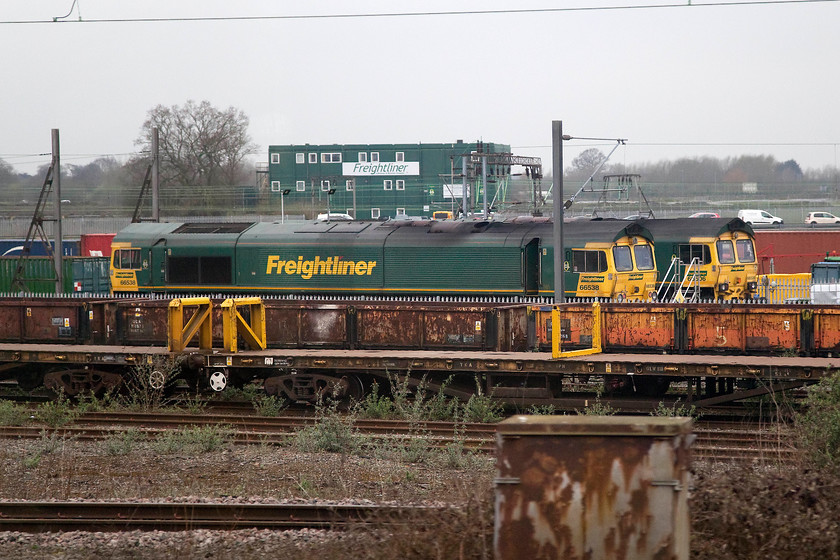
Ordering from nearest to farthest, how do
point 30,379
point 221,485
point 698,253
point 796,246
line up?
1. point 221,485
2. point 30,379
3. point 698,253
4. point 796,246

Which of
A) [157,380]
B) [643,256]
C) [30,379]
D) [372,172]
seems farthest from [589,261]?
[372,172]

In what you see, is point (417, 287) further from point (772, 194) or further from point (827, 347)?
point (772, 194)

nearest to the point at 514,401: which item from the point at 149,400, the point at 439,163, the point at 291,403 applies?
the point at 291,403

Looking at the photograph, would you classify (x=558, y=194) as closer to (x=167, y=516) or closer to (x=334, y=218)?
(x=167, y=516)

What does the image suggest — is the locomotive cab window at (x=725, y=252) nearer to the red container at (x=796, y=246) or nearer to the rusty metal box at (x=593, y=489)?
the red container at (x=796, y=246)

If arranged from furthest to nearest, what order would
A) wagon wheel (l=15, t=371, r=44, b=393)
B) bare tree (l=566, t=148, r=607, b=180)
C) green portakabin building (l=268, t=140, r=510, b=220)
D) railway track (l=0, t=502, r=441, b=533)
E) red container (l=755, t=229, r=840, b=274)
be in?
bare tree (l=566, t=148, r=607, b=180), green portakabin building (l=268, t=140, r=510, b=220), red container (l=755, t=229, r=840, b=274), wagon wheel (l=15, t=371, r=44, b=393), railway track (l=0, t=502, r=441, b=533)

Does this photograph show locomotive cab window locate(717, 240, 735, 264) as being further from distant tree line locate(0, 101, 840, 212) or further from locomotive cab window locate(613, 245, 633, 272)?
distant tree line locate(0, 101, 840, 212)

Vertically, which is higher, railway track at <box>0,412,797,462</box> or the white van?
the white van

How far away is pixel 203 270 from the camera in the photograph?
87.7ft

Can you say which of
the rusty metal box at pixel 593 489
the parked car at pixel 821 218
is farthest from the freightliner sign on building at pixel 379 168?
the rusty metal box at pixel 593 489

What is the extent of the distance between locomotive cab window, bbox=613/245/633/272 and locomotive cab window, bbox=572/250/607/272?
15.1 inches

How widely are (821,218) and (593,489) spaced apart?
61752 millimetres

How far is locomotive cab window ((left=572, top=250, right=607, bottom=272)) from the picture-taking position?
75.6ft

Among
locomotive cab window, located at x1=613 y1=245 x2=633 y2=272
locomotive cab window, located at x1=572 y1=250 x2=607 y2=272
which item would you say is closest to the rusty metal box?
locomotive cab window, located at x1=572 y1=250 x2=607 y2=272
